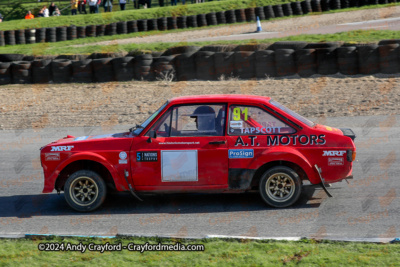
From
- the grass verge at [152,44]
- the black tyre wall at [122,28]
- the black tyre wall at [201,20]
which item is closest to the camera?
the grass verge at [152,44]

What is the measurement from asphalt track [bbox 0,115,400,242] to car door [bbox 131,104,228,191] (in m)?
0.41

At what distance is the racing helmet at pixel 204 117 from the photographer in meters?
7.06

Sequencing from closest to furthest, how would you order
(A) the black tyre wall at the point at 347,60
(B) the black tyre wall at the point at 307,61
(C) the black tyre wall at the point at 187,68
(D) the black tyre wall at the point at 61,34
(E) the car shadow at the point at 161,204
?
(E) the car shadow at the point at 161,204 → (A) the black tyre wall at the point at 347,60 → (B) the black tyre wall at the point at 307,61 → (C) the black tyre wall at the point at 187,68 → (D) the black tyre wall at the point at 61,34

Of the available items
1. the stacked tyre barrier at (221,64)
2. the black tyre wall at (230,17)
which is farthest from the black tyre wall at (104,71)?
the black tyre wall at (230,17)

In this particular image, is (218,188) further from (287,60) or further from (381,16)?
(381,16)

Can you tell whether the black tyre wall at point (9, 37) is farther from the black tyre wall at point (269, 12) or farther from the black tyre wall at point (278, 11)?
the black tyre wall at point (278, 11)

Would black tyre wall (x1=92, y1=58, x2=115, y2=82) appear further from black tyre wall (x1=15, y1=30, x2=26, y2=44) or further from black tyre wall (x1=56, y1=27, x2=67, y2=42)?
black tyre wall (x1=15, y1=30, x2=26, y2=44)

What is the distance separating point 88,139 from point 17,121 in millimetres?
8011

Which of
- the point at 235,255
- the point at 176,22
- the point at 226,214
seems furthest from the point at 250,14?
the point at 235,255

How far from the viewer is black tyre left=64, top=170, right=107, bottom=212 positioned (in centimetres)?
716

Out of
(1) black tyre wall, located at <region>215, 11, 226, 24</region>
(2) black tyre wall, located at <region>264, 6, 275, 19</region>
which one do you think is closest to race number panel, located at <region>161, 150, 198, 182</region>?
(1) black tyre wall, located at <region>215, 11, 226, 24</region>

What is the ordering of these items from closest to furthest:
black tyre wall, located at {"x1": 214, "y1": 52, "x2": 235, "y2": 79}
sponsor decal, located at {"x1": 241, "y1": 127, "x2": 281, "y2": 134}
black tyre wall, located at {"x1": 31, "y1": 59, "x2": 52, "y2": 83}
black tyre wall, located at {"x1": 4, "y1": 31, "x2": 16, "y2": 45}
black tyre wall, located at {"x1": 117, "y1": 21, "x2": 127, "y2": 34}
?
sponsor decal, located at {"x1": 241, "y1": 127, "x2": 281, "y2": 134} < black tyre wall, located at {"x1": 214, "y1": 52, "x2": 235, "y2": 79} < black tyre wall, located at {"x1": 31, "y1": 59, "x2": 52, "y2": 83} < black tyre wall, located at {"x1": 4, "y1": 31, "x2": 16, "y2": 45} < black tyre wall, located at {"x1": 117, "y1": 21, "x2": 127, "y2": 34}

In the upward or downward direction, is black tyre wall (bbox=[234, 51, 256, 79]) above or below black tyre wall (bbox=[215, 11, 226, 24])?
below

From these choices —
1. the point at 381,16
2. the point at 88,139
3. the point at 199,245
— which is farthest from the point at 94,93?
the point at 381,16
